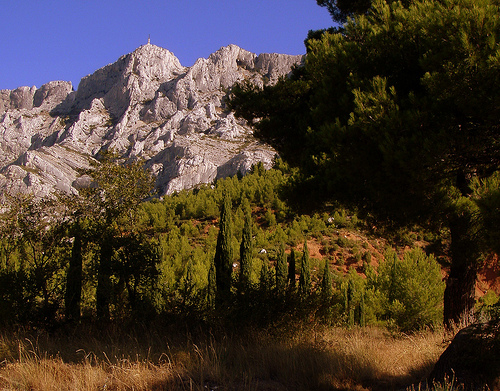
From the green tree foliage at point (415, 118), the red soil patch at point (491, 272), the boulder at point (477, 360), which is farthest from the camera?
the red soil patch at point (491, 272)

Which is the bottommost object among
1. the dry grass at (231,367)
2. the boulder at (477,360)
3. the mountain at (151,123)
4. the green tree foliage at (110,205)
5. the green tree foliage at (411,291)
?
the green tree foliage at (411,291)

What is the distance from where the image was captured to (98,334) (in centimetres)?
565

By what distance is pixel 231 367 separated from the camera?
3.69 metres

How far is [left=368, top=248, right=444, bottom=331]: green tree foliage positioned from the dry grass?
70.2 feet

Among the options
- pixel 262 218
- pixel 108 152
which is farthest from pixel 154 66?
pixel 108 152

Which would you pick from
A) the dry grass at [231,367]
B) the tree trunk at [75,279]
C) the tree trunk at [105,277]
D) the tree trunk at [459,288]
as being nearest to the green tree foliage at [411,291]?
the tree trunk at [459,288]

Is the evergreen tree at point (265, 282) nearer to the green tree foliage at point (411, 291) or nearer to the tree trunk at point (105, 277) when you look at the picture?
the tree trunk at point (105, 277)

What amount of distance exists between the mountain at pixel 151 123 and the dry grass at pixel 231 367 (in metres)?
Answer: 69.6

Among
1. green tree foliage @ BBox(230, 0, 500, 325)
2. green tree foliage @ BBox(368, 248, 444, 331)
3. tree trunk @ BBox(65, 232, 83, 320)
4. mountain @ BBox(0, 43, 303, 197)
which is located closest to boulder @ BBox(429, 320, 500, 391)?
green tree foliage @ BBox(230, 0, 500, 325)

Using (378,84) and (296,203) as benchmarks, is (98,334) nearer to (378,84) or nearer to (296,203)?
(296,203)

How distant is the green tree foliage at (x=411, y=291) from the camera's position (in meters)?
24.2

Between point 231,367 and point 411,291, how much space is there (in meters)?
24.5

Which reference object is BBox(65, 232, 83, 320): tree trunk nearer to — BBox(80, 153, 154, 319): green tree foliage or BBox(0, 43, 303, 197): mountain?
BBox(80, 153, 154, 319): green tree foliage

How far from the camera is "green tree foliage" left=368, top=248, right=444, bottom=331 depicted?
24234 millimetres
